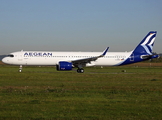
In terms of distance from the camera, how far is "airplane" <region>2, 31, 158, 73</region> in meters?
38.9

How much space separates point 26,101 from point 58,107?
218 cm

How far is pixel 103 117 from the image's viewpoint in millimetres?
8453

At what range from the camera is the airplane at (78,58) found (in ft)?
128

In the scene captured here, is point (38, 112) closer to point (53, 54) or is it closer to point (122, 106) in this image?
point (122, 106)

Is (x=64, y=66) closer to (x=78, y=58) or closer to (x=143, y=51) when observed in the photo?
(x=78, y=58)

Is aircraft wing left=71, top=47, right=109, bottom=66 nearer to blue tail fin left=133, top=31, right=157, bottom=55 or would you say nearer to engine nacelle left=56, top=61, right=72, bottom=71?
engine nacelle left=56, top=61, right=72, bottom=71

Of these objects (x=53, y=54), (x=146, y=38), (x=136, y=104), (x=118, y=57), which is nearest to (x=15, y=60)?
(x=53, y=54)

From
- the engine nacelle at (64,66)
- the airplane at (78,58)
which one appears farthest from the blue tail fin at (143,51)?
the engine nacelle at (64,66)

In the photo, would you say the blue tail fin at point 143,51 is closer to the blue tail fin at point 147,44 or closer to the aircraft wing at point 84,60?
the blue tail fin at point 147,44

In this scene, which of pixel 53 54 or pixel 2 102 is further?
pixel 53 54

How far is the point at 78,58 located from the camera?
4125cm

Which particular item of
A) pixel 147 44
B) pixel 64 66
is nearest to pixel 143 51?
pixel 147 44

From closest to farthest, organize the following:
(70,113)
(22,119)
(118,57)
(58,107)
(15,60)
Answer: (22,119) < (70,113) < (58,107) < (15,60) < (118,57)

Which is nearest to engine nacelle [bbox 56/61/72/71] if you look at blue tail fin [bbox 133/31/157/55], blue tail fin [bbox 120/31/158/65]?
blue tail fin [bbox 120/31/158/65]
